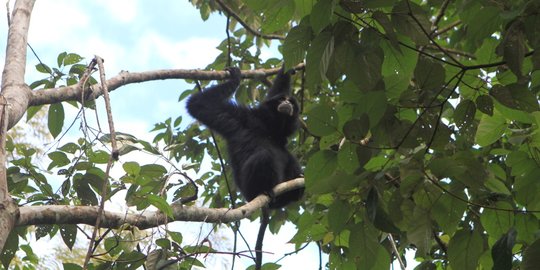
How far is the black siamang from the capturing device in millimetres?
7070

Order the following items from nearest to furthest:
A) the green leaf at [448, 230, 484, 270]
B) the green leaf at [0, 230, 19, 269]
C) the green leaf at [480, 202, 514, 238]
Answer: the green leaf at [448, 230, 484, 270]
the green leaf at [480, 202, 514, 238]
the green leaf at [0, 230, 19, 269]

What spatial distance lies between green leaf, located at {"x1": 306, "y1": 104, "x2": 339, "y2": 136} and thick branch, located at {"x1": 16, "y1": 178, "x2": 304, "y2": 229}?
49.9 inches

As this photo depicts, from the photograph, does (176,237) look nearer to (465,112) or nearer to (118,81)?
(118,81)

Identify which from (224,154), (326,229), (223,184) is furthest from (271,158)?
(326,229)

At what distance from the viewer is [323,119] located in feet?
9.69

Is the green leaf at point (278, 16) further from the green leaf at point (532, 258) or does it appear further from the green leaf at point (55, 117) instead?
the green leaf at point (55, 117)

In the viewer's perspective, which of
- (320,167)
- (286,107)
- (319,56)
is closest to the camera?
(319,56)

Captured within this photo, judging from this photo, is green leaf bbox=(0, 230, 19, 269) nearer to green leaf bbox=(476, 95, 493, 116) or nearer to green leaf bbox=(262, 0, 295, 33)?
green leaf bbox=(262, 0, 295, 33)

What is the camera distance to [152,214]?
3805mm

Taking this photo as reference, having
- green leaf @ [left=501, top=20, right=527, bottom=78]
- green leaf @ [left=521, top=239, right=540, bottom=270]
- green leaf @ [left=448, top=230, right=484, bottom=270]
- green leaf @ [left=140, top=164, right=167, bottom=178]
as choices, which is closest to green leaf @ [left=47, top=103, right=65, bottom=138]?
green leaf @ [left=140, top=164, right=167, bottom=178]

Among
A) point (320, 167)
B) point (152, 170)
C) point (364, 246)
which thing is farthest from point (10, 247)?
point (364, 246)

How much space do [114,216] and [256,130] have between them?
476cm

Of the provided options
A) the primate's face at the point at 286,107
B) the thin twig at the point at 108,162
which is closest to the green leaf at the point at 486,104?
the thin twig at the point at 108,162

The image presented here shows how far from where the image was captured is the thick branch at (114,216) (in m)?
3.04
